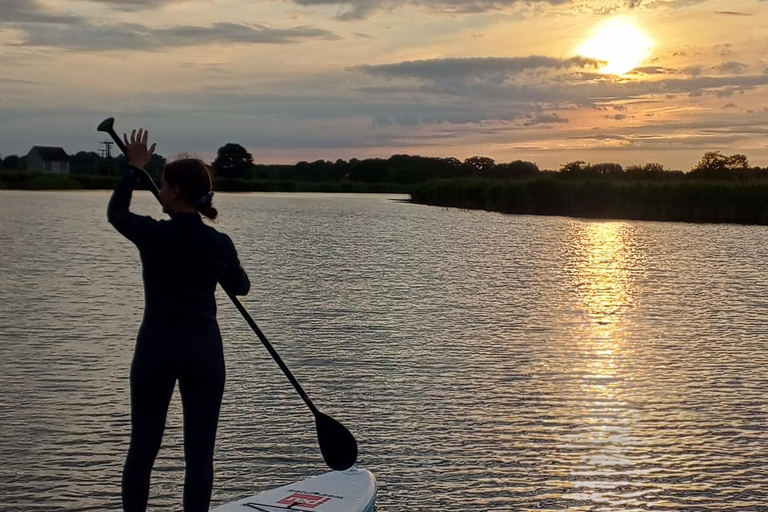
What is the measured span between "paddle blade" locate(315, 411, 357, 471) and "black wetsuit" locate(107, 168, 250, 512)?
54.2 inches

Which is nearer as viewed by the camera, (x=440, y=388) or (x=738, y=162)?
(x=440, y=388)

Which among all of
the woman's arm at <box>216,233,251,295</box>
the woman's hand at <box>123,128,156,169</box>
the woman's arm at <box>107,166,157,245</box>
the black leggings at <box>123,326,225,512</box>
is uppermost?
the woman's hand at <box>123,128,156,169</box>

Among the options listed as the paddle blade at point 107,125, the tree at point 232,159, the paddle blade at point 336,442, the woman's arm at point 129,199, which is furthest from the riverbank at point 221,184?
the woman's arm at point 129,199

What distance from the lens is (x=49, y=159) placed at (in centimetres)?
13025

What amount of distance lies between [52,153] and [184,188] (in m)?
135

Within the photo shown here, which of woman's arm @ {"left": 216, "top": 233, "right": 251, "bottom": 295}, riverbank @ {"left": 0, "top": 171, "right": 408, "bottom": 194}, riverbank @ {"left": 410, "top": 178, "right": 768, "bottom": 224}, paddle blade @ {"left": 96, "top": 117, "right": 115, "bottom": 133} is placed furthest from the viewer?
riverbank @ {"left": 0, "top": 171, "right": 408, "bottom": 194}

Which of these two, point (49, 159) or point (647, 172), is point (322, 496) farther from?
point (49, 159)

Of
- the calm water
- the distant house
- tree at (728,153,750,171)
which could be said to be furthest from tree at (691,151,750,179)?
the distant house

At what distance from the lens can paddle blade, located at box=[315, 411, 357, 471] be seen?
561 centimetres

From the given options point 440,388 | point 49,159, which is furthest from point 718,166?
point 49,159

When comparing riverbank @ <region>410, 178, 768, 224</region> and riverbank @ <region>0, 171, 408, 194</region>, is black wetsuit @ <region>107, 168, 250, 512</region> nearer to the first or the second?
riverbank @ <region>410, 178, 768, 224</region>

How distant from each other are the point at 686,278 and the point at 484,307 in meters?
6.56

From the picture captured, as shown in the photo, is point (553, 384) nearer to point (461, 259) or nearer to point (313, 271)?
point (313, 271)

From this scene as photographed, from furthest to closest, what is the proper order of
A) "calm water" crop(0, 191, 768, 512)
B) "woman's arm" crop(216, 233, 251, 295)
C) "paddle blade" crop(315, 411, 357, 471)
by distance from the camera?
1. "calm water" crop(0, 191, 768, 512)
2. "paddle blade" crop(315, 411, 357, 471)
3. "woman's arm" crop(216, 233, 251, 295)
